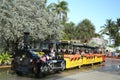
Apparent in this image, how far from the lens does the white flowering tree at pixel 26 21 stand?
2214cm

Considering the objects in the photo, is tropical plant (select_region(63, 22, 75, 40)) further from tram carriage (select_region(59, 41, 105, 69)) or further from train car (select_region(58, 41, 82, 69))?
train car (select_region(58, 41, 82, 69))

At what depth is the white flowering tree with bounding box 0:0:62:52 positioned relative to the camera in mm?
22141

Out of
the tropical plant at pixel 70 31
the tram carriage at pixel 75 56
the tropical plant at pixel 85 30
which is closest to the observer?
the tram carriage at pixel 75 56

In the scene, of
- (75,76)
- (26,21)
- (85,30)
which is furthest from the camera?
(85,30)

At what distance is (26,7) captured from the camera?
2453 centimetres

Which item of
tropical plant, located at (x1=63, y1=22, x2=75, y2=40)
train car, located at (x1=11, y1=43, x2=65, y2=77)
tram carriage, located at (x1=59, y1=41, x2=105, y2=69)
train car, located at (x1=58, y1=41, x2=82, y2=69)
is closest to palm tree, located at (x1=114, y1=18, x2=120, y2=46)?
tropical plant, located at (x1=63, y1=22, x2=75, y2=40)

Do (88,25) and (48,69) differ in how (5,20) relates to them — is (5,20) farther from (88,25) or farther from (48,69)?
(88,25)

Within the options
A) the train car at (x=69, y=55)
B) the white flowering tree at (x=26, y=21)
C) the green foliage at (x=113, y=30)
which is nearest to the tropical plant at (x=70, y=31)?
the green foliage at (x=113, y=30)

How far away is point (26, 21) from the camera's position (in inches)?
942

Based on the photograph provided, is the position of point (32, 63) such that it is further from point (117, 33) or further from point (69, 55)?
point (117, 33)

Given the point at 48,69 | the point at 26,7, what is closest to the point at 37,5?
the point at 26,7

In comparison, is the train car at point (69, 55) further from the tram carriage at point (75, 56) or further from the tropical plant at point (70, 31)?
the tropical plant at point (70, 31)

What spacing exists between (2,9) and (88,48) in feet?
41.5

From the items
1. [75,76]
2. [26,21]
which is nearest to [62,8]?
[26,21]
